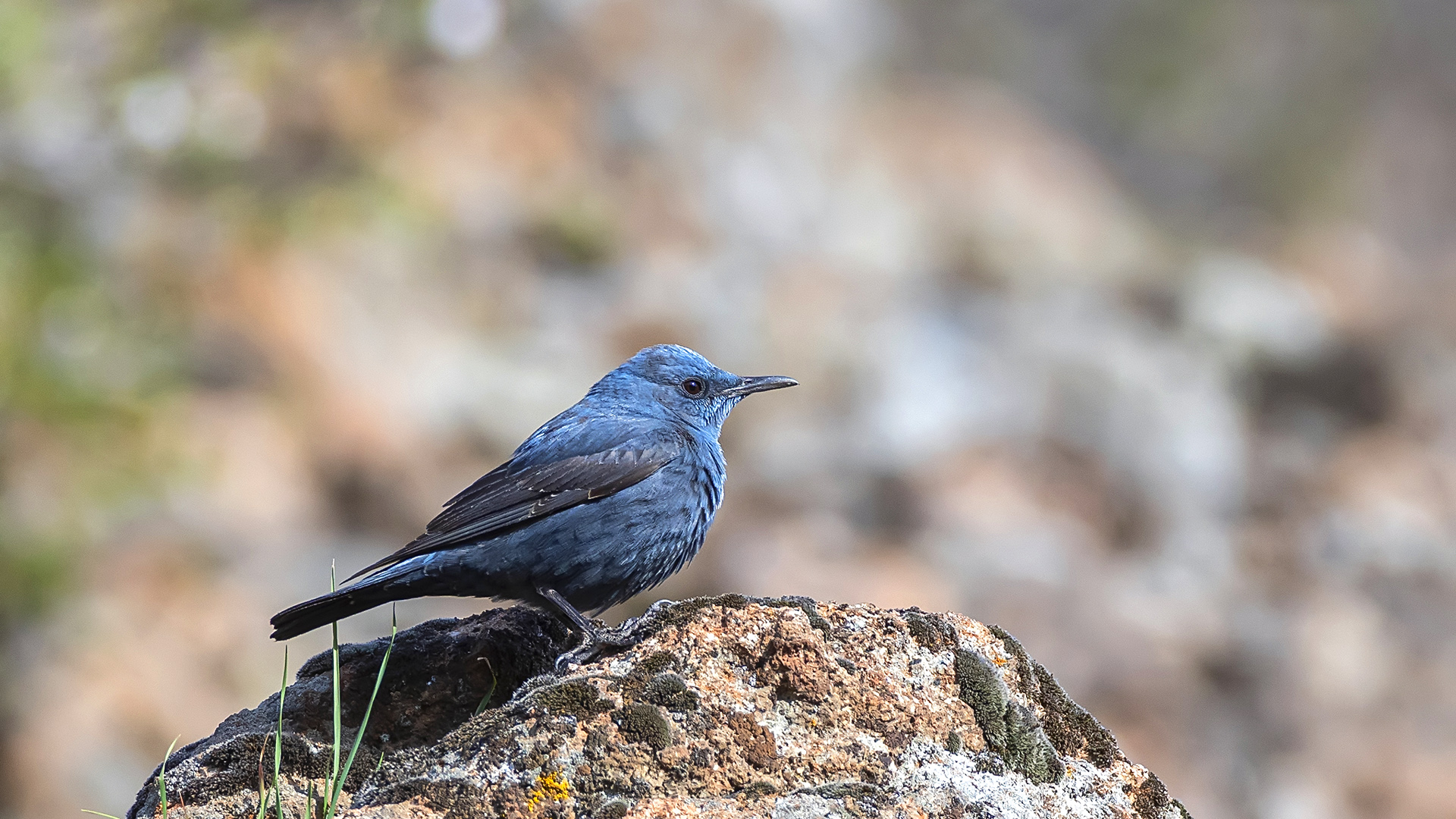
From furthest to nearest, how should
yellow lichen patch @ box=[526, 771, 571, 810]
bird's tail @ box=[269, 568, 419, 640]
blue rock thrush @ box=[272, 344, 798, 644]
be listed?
1. blue rock thrush @ box=[272, 344, 798, 644]
2. bird's tail @ box=[269, 568, 419, 640]
3. yellow lichen patch @ box=[526, 771, 571, 810]

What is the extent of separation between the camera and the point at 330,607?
4391 millimetres

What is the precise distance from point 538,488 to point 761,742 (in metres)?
2.08

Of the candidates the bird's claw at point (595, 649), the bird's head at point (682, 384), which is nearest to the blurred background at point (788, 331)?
the bird's head at point (682, 384)

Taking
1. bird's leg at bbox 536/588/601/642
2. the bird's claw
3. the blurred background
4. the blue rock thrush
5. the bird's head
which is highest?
the blurred background

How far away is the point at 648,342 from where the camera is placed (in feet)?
48.1

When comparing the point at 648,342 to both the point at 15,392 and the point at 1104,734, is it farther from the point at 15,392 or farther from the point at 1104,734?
the point at 1104,734

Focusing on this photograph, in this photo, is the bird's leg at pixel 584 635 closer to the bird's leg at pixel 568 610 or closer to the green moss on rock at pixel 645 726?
the bird's leg at pixel 568 610

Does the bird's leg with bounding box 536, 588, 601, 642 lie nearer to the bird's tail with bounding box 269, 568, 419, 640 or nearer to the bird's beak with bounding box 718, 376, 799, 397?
the bird's tail with bounding box 269, 568, 419, 640

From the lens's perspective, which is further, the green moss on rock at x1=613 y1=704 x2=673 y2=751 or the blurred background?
the blurred background

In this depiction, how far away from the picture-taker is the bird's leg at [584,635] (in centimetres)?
368

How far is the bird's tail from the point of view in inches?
170

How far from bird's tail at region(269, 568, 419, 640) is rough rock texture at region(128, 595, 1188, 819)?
23.2 inches

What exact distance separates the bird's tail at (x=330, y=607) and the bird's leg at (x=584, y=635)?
59cm

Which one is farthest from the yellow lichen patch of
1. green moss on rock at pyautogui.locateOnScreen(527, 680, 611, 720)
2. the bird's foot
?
the bird's foot
